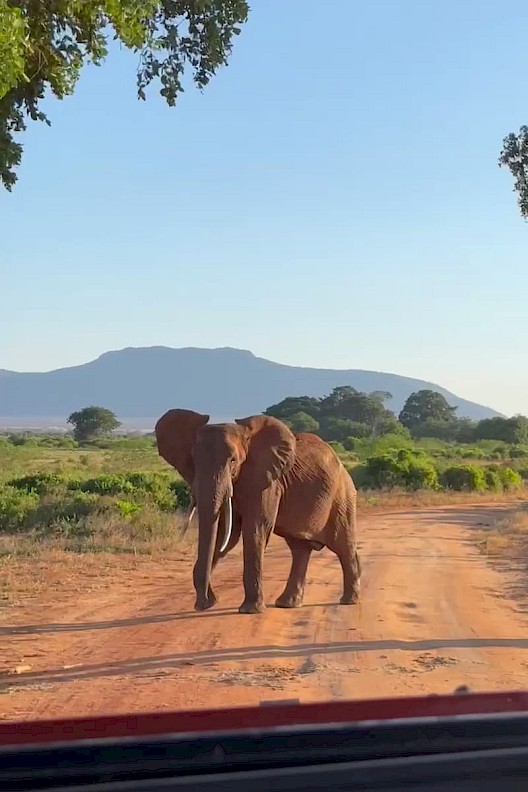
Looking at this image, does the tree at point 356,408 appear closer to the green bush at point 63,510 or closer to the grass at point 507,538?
the grass at point 507,538

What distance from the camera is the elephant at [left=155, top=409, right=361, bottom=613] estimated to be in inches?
382

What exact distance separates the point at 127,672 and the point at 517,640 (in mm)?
3617

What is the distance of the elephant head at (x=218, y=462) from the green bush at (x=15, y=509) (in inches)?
271

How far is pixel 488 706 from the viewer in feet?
8.21

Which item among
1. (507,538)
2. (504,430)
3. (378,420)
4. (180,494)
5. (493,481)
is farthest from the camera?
(378,420)

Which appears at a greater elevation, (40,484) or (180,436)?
(180,436)

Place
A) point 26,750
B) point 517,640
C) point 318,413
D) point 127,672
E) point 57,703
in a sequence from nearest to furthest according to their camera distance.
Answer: point 26,750 → point 57,703 → point 127,672 → point 517,640 → point 318,413

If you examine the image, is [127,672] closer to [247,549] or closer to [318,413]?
[247,549]

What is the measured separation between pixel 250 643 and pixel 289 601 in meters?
2.06

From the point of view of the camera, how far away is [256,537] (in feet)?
32.8

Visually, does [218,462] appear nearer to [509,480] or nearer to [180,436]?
[180,436]

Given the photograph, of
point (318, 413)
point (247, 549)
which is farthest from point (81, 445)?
point (247, 549)

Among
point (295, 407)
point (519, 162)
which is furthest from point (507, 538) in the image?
point (295, 407)

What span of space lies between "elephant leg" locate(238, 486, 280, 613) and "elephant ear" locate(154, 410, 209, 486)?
2.71 ft
